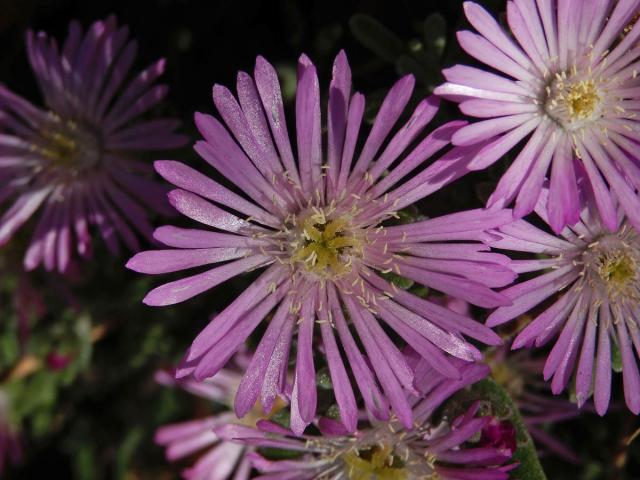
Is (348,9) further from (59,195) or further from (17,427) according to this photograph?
(17,427)

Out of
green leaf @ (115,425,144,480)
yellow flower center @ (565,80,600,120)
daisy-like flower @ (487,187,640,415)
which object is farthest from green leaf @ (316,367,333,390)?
green leaf @ (115,425,144,480)

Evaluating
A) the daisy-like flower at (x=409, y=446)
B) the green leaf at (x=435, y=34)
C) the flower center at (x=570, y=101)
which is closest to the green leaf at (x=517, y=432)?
the daisy-like flower at (x=409, y=446)

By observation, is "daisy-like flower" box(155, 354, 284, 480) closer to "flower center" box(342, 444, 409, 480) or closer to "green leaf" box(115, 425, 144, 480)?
"green leaf" box(115, 425, 144, 480)

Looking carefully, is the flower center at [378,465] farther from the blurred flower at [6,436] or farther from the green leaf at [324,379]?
the blurred flower at [6,436]

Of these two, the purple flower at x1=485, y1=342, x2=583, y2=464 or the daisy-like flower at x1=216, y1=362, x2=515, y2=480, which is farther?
the purple flower at x1=485, y1=342, x2=583, y2=464

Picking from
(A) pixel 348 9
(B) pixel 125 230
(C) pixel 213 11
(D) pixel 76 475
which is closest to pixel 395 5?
(A) pixel 348 9

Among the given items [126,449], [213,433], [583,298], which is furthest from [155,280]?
[583,298]

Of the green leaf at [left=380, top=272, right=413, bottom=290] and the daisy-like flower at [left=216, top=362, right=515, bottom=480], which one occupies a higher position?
the green leaf at [left=380, top=272, right=413, bottom=290]

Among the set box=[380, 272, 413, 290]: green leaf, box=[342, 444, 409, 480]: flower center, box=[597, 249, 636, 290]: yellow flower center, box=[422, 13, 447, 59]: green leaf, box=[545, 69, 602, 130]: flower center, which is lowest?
box=[342, 444, 409, 480]: flower center
